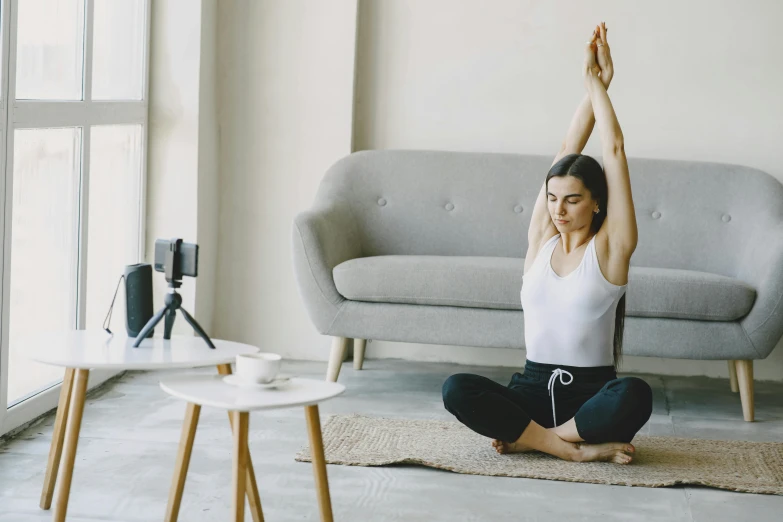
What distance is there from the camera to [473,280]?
321 centimetres

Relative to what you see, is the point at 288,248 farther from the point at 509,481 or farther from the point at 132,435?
the point at 509,481

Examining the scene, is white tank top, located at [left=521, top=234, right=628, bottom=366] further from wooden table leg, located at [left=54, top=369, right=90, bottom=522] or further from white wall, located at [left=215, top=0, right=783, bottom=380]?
white wall, located at [left=215, top=0, right=783, bottom=380]

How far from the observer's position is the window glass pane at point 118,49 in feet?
10.9

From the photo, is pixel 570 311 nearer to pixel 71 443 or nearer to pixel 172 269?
pixel 172 269

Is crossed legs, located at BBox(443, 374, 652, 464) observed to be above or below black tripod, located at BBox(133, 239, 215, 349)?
below

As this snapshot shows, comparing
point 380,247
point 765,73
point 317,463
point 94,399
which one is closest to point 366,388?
point 380,247

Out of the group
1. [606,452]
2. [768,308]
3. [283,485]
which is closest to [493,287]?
[606,452]

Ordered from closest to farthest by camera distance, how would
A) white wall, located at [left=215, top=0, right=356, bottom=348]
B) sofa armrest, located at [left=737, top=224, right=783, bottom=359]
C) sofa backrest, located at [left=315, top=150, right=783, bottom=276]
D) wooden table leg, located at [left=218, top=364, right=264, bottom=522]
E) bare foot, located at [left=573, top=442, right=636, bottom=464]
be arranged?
wooden table leg, located at [left=218, top=364, right=264, bottom=522], bare foot, located at [left=573, top=442, right=636, bottom=464], sofa armrest, located at [left=737, top=224, right=783, bottom=359], sofa backrest, located at [left=315, top=150, right=783, bottom=276], white wall, located at [left=215, top=0, right=356, bottom=348]

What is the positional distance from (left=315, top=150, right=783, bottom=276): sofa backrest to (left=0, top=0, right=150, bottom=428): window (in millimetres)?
752

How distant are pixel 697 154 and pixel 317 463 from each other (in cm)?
262

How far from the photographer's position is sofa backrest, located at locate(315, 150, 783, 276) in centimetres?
364

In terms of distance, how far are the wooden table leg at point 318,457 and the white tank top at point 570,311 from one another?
990mm

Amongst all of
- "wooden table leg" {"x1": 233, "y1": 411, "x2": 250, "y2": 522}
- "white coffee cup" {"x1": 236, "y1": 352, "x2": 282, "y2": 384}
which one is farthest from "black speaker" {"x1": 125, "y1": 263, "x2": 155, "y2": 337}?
"wooden table leg" {"x1": 233, "y1": 411, "x2": 250, "y2": 522}

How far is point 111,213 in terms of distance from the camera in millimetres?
3502
